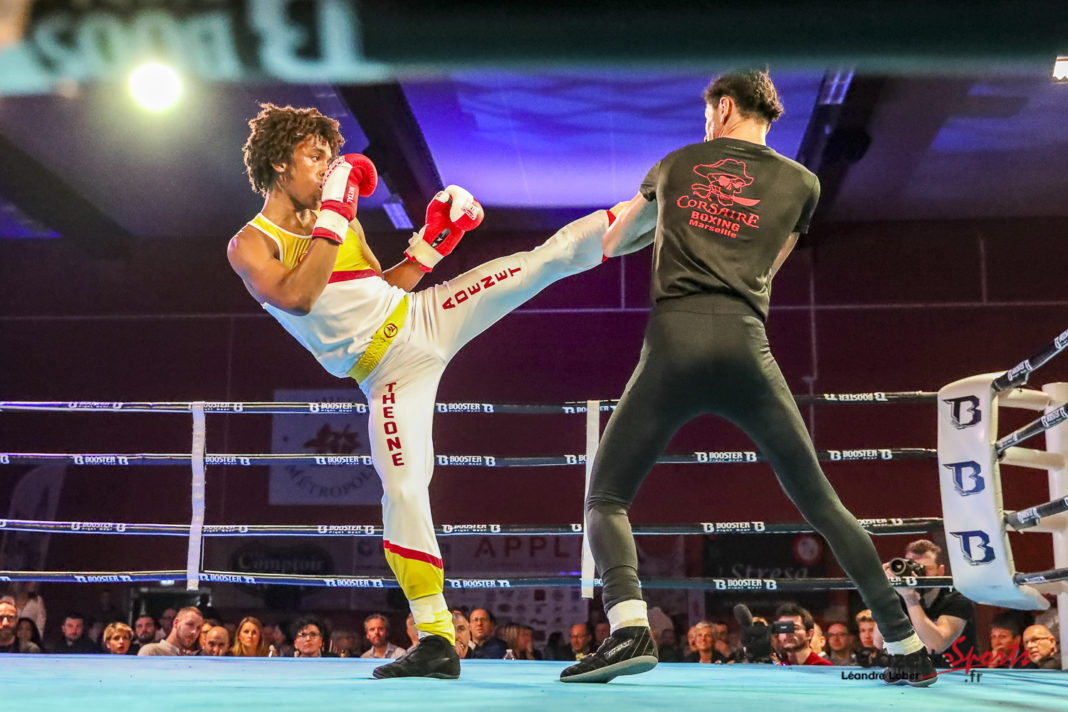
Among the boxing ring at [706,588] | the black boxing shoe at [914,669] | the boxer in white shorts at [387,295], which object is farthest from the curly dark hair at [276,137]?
the black boxing shoe at [914,669]

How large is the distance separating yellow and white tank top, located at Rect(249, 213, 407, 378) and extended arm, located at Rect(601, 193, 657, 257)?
1.87 feet

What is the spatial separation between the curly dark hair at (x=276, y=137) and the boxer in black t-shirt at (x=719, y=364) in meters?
1.01

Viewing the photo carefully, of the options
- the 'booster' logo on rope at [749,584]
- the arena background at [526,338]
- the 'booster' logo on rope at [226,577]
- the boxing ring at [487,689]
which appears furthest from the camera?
the arena background at [526,338]

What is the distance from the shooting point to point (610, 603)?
207 centimetres

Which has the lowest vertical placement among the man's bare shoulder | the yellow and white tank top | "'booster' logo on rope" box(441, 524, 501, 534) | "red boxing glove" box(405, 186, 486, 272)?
"'booster' logo on rope" box(441, 524, 501, 534)

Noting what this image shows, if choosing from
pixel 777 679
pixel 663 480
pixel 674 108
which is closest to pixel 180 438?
pixel 663 480

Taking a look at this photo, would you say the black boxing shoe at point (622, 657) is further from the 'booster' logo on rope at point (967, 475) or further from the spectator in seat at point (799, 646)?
the spectator in seat at point (799, 646)

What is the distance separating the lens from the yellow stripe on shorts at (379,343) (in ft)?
7.98

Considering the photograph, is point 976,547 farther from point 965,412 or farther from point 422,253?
point 422,253

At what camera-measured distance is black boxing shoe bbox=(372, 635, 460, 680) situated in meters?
2.25

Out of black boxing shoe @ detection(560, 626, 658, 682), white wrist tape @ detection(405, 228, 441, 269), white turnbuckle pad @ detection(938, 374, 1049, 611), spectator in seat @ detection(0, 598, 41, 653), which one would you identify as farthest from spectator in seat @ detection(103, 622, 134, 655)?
white turnbuckle pad @ detection(938, 374, 1049, 611)

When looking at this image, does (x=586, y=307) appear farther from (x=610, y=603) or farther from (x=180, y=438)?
(x=610, y=603)

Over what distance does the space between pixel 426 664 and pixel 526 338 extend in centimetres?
659

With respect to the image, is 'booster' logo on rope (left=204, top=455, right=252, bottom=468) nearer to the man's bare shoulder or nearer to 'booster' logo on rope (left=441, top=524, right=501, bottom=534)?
'booster' logo on rope (left=441, top=524, right=501, bottom=534)
